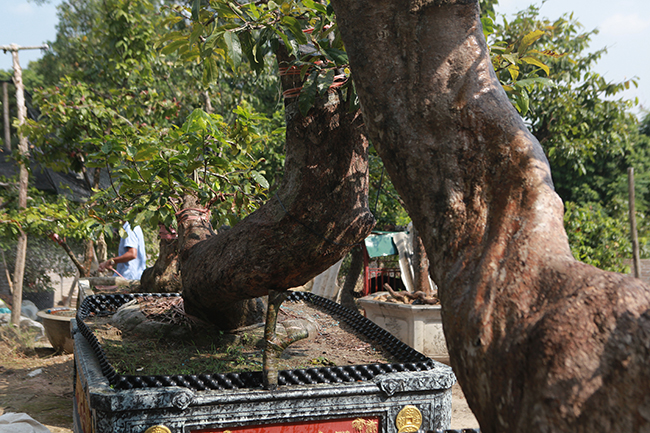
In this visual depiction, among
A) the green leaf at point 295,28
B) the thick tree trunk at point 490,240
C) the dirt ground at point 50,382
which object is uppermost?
the green leaf at point 295,28

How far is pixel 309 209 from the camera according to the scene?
2.26m

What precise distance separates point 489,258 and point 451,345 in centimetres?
22

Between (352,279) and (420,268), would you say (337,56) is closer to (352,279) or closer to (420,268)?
(420,268)

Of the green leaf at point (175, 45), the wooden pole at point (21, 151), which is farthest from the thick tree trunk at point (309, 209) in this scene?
the wooden pole at point (21, 151)

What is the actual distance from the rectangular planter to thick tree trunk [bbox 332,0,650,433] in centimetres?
119

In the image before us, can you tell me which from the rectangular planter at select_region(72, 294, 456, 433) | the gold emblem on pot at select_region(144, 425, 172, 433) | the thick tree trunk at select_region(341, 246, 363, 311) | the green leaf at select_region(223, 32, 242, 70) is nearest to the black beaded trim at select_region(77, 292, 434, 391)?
the rectangular planter at select_region(72, 294, 456, 433)

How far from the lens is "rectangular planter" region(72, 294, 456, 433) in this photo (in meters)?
1.92

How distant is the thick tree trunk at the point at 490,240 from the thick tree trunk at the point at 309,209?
802 mm

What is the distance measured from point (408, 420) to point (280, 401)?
66 centimetres

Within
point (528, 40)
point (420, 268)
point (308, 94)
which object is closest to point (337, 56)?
point (308, 94)

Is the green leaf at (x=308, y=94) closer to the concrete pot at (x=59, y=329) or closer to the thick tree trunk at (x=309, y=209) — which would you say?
the thick tree trunk at (x=309, y=209)

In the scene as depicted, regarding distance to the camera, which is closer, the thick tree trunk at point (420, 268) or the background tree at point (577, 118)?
the thick tree trunk at point (420, 268)

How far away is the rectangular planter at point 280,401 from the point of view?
1.92m

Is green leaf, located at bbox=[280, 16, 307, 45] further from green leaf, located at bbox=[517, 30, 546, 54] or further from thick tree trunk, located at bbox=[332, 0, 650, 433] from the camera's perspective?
green leaf, located at bbox=[517, 30, 546, 54]
